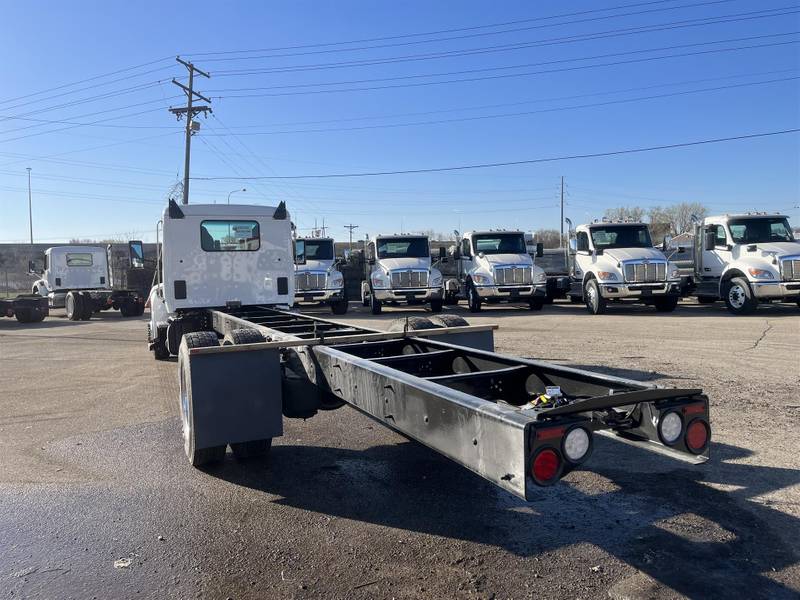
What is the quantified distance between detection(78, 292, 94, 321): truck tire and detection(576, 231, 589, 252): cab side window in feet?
52.0

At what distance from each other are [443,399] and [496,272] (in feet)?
54.5

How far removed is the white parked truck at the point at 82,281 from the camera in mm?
21422

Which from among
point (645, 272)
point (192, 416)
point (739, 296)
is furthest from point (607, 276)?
point (192, 416)

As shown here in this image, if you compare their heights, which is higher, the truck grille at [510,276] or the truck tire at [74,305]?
the truck grille at [510,276]

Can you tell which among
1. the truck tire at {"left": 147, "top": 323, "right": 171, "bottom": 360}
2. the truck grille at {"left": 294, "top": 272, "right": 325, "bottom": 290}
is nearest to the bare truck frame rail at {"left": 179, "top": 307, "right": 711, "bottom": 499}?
the truck tire at {"left": 147, "top": 323, "right": 171, "bottom": 360}

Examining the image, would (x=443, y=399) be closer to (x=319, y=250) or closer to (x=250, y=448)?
(x=250, y=448)

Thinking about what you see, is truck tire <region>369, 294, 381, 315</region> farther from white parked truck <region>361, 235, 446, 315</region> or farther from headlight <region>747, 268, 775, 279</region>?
headlight <region>747, 268, 775, 279</region>

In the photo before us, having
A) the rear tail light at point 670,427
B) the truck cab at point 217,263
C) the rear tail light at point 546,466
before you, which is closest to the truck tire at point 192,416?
the rear tail light at point 546,466

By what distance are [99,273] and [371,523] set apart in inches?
860

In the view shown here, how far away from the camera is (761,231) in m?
17.5

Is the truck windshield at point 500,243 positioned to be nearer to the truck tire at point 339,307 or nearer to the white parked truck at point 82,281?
the truck tire at point 339,307

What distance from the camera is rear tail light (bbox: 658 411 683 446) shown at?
9.32 ft

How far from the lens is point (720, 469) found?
15.6 feet

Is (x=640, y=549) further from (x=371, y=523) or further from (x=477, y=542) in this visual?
(x=371, y=523)
